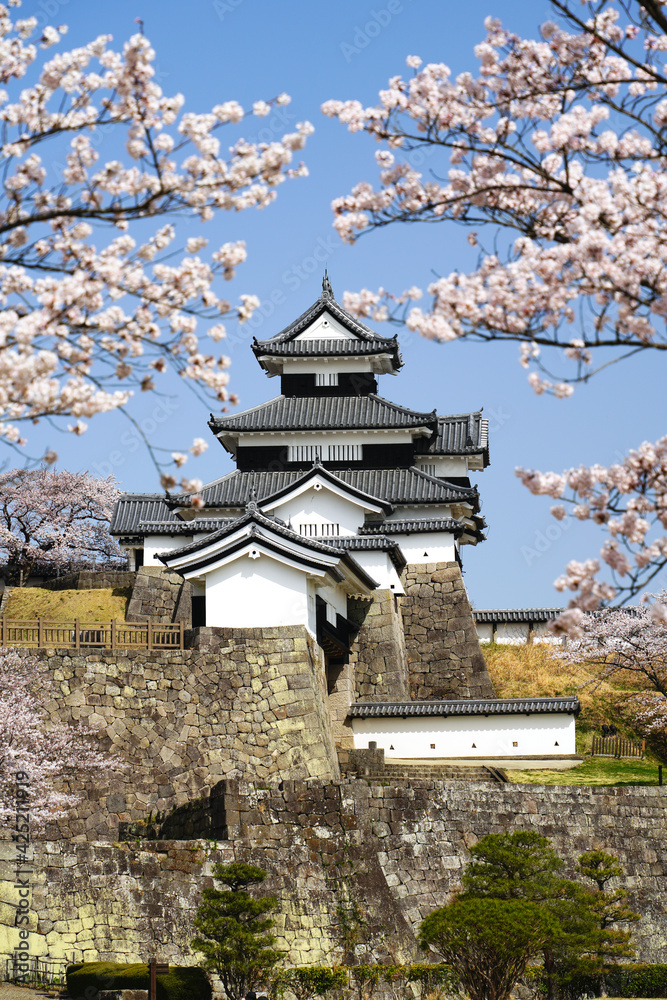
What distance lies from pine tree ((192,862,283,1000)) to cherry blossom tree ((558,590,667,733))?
53.3 ft

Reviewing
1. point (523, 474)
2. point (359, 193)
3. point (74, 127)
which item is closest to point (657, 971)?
point (523, 474)

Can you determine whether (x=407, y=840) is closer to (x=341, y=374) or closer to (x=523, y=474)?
(x=523, y=474)

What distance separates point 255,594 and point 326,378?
12.4 m

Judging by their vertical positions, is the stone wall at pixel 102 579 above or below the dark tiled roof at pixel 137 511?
below

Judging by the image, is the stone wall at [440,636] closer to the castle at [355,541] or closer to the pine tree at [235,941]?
the castle at [355,541]

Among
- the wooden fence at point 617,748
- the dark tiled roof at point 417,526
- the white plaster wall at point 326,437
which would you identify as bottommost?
the wooden fence at point 617,748

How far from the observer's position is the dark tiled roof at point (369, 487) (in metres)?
31.1

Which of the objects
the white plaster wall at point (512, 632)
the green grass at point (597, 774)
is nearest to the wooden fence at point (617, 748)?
the green grass at point (597, 774)

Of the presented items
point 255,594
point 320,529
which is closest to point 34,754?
point 255,594

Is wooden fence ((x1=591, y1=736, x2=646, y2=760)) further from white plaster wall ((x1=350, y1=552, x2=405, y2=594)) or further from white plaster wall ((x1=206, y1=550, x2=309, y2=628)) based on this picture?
white plaster wall ((x1=206, y1=550, x2=309, y2=628))

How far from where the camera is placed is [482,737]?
25578mm

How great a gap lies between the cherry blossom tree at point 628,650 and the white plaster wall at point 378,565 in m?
5.12

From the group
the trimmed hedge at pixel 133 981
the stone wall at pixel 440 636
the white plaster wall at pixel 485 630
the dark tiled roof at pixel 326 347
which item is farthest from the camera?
the white plaster wall at pixel 485 630

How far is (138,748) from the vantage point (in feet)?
72.2
